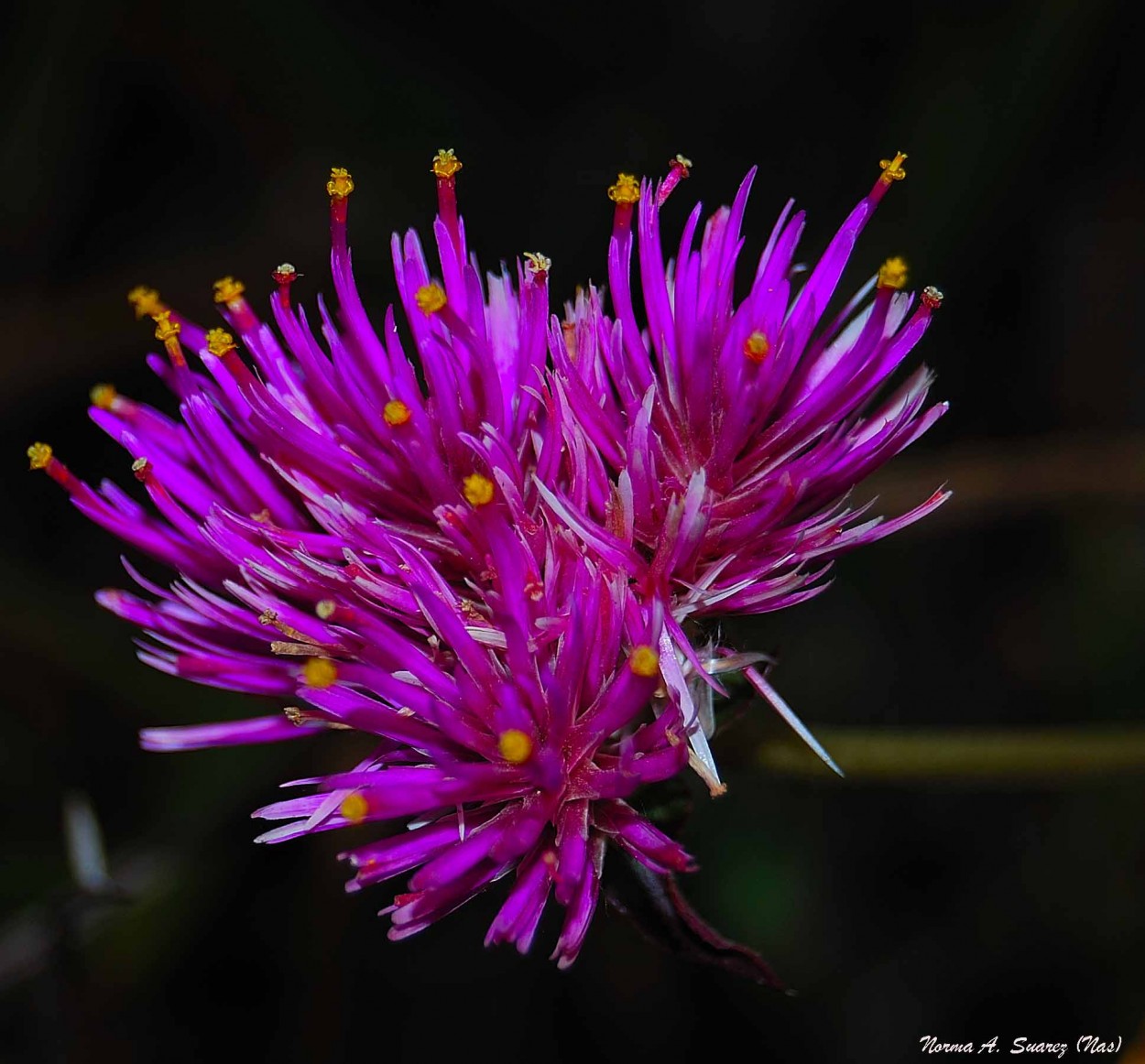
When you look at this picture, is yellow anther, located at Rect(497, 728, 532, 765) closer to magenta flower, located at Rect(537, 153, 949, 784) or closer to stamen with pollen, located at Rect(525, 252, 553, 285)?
magenta flower, located at Rect(537, 153, 949, 784)

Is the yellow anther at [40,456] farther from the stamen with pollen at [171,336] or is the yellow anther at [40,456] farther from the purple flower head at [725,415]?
the purple flower head at [725,415]

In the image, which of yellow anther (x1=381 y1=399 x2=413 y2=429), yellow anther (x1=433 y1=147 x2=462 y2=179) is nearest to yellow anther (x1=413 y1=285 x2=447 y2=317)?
yellow anther (x1=381 y1=399 x2=413 y2=429)

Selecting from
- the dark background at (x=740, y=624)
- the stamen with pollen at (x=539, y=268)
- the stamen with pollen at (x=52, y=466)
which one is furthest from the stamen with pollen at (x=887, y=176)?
the dark background at (x=740, y=624)

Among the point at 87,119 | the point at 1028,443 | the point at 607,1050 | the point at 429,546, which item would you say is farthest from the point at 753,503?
the point at 87,119

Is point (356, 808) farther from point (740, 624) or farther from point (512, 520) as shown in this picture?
point (740, 624)

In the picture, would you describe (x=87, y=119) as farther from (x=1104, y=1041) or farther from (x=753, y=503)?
(x=1104, y=1041)

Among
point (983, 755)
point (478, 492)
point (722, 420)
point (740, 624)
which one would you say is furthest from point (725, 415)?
point (740, 624)

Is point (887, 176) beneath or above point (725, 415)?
above
